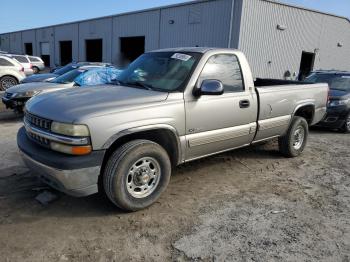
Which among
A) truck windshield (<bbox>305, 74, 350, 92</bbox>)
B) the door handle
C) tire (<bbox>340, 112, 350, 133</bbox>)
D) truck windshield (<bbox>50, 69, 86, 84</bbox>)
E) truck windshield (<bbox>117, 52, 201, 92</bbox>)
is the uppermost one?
truck windshield (<bbox>117, 52, 201, 92</bbox>)

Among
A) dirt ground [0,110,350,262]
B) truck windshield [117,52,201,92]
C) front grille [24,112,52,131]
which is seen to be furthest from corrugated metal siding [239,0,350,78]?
front grille [24,112,52,131]

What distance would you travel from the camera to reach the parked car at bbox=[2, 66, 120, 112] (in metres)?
8.80

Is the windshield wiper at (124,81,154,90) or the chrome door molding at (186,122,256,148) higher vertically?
the windshield wiper at (124,81,154,90)

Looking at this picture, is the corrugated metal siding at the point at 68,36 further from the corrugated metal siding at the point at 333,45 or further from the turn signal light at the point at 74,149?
the turn signal light at the point at 74,149

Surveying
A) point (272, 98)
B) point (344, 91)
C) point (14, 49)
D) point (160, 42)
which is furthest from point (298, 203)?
point (14, 49)

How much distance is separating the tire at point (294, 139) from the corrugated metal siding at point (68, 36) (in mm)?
31837

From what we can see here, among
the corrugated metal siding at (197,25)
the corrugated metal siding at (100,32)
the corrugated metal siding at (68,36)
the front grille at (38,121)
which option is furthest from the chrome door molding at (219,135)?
the corrugated metal siding at (68,36)

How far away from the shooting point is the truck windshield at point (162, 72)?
14.2 feet

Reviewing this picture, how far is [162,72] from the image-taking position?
4.53m

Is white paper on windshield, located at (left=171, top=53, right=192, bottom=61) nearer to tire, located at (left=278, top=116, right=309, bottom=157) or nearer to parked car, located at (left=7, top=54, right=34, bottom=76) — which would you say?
tire, located at (left=278, top=116, right=309, bottom=157)

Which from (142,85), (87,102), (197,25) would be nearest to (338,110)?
(142,85)

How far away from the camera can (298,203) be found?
436 centimetres

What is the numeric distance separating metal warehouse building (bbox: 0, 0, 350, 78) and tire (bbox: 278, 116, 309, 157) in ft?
41.4

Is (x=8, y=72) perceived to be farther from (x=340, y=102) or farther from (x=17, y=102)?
(x=340, y=102)
